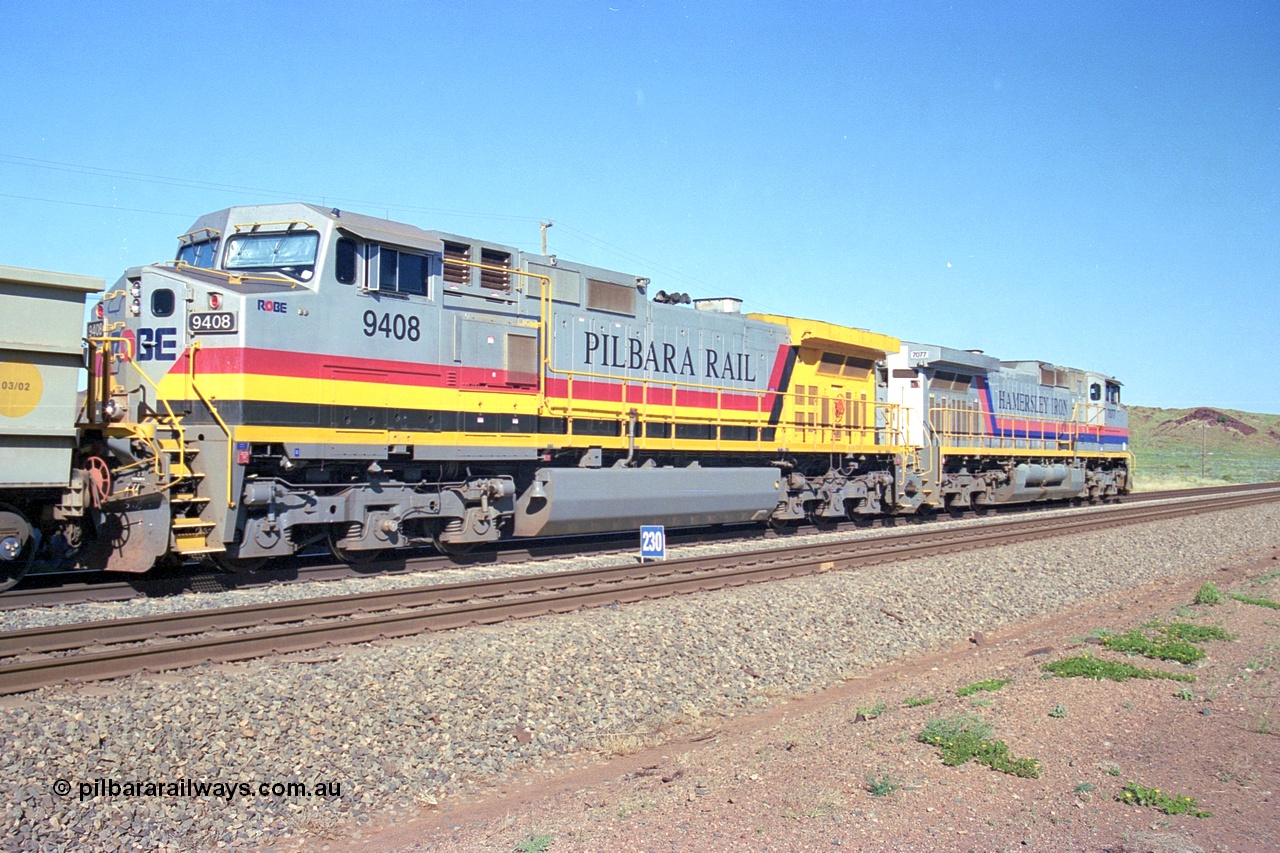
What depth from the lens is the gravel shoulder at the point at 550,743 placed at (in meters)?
4.87

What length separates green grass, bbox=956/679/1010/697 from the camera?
714 cm

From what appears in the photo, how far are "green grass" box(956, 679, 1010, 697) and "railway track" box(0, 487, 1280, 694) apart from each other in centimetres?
388

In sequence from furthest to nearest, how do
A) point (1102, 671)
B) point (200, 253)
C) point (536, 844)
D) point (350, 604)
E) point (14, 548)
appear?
1. point (200, 253)
2. point (350, 604)
3. point (14, 548)
4. point (1102, 671)
5. point (536, 844)

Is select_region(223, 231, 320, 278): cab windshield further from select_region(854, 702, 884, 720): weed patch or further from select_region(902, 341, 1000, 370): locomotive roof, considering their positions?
select_region(902, 341, 1000, 370): locomotive roof

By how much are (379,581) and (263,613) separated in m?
2.42

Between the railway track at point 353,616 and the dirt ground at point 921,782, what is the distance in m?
2.50

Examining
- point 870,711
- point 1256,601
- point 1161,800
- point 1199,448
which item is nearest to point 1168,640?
point 1256,601

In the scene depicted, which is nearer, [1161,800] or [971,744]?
[1161,800]

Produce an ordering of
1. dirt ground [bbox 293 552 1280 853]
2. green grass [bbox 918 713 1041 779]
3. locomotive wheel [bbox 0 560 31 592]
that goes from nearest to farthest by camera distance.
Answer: dirt ground [bbox 293 552 1280 853], green grass [bbox 918 713 1041 779], locomotive wheel [bbox 0 560 31 592]

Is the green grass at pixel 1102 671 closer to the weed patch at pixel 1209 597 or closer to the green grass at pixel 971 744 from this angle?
the green grass at pixel 971 744

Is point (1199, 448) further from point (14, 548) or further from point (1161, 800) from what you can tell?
point (14, 548)

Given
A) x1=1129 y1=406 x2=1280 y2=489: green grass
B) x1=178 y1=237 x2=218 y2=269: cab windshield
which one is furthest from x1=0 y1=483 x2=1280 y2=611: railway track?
x1=1129 y1=406 x2=1280 y2=489: green grass

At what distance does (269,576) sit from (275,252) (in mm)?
3615

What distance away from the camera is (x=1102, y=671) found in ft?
Result: 24.2
